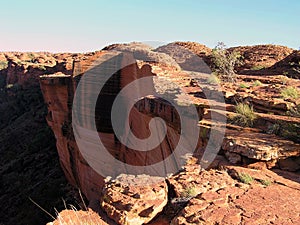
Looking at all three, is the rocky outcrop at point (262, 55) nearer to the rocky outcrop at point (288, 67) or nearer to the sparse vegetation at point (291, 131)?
the rocky outcrop at point (288, 67)

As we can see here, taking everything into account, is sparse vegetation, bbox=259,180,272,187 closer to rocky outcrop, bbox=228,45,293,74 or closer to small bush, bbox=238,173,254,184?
small bush, bbox=238,173,254,184

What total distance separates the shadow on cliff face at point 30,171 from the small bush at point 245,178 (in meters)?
7.06

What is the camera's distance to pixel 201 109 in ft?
18.6

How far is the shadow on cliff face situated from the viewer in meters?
12.6

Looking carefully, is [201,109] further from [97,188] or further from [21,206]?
[21,206]

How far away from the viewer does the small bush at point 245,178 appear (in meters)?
3.77

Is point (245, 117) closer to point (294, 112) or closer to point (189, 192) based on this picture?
point (294, 112)

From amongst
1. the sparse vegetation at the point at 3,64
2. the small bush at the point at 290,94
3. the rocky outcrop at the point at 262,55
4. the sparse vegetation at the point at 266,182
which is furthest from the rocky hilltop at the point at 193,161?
the sparse vegetation at the point at 3,64

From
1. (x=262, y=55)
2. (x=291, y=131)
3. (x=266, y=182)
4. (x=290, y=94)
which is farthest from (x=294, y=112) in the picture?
(x=262, y=55)

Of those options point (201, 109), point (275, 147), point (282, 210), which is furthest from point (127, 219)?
point (201, 109)

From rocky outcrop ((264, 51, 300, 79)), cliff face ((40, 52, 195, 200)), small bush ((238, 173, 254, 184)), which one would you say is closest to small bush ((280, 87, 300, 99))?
cliff face ((40, 52, 195, 200))

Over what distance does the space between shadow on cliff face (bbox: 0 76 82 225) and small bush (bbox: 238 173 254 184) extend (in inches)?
278

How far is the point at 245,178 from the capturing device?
3.80 metres

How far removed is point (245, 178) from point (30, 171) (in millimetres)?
14946
